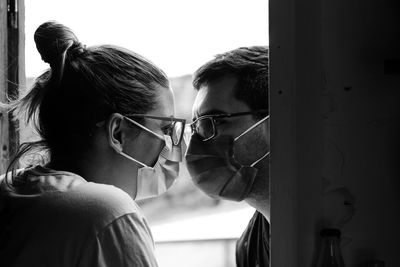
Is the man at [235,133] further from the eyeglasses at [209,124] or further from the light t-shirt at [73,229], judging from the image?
the light t-shirt at [73,229]

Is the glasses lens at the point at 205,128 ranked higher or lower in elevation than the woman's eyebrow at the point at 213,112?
lower

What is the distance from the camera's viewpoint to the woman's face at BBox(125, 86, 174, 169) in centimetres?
170

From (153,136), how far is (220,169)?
26cm

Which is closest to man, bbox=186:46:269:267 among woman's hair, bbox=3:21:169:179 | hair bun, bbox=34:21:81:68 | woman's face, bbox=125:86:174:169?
woman's face, bbox=125:86:174:169

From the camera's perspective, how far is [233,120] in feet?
6.22

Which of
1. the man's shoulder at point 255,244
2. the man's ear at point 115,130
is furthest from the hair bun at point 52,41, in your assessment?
the man's shoulder at point 255,244

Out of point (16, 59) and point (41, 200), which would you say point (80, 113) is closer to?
point (41, 200)

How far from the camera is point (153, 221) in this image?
3.38m

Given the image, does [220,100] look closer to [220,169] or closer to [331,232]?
[220,169]

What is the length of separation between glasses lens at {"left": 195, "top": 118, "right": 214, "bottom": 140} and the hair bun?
0.50 meters

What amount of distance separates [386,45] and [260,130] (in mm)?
810

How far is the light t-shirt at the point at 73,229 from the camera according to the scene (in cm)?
125

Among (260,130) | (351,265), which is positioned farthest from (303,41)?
(260,130)

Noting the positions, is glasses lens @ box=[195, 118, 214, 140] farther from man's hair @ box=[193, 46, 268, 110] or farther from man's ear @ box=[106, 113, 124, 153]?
man's ear @ box=[106, 113, 124, 153]
